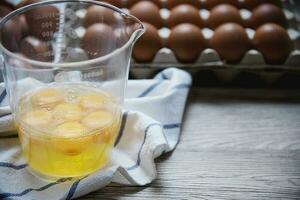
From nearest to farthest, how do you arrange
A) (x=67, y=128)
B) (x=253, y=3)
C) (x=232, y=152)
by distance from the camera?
(x=67, y=128) < (x=232, y=152) < (x=253, y=3)

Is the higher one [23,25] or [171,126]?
[23,25]

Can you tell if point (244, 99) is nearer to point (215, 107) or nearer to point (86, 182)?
A: point (215, 107)

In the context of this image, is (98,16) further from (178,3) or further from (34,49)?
(178,3)

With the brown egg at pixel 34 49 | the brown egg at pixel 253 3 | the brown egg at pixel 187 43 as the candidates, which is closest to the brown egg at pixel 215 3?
the brown egg at pixel 253 3

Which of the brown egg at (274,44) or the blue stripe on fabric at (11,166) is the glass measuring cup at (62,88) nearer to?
the blue stripe on fabric at (11,166)

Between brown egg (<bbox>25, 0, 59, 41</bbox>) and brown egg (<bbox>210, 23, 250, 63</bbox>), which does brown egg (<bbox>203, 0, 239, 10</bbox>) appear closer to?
brown egg (<bbox>210, 23, 250, 63</bbox>)

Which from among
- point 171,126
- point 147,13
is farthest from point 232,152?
point 147,13

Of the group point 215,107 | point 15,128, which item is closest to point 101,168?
point 15,128
